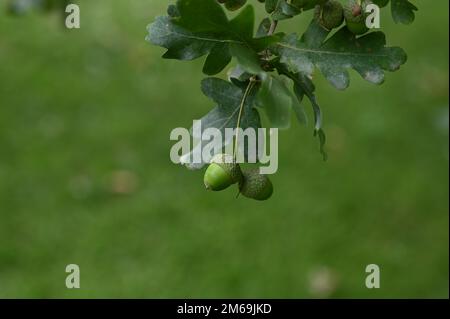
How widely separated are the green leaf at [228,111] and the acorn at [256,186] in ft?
0.27

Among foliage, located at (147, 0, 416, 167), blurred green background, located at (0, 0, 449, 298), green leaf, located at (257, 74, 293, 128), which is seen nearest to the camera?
green leaf, located at (257, 74, 293, 128)

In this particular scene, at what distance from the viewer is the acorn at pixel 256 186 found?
1367mm

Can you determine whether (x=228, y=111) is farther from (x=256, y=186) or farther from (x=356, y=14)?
(x=356, y=14)

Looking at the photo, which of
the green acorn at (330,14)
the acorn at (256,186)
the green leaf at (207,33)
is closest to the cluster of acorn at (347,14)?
the green acorn at (330,14)

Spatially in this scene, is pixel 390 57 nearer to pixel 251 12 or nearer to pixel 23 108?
pixel 251 12

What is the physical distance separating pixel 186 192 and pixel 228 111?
2889 millimetres

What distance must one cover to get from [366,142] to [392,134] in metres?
0.19

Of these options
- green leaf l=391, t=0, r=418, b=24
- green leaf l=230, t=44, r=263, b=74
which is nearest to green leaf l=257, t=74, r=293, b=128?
green leaf l=230, t=44, r=263, b=74

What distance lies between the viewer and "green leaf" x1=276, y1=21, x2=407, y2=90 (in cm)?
137

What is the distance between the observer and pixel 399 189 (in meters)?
4.26

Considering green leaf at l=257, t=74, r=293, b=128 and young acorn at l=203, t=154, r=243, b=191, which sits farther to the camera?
young acorn at l=203, t=154, r=243, b=191

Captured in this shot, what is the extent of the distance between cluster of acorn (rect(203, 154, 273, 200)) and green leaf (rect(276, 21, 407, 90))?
0.73ft

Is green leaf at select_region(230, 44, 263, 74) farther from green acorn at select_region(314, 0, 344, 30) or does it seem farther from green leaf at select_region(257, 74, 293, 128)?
green acorn at select_region(314, 0, 344, 30)

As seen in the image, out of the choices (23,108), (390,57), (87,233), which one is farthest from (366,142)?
(390,57)
